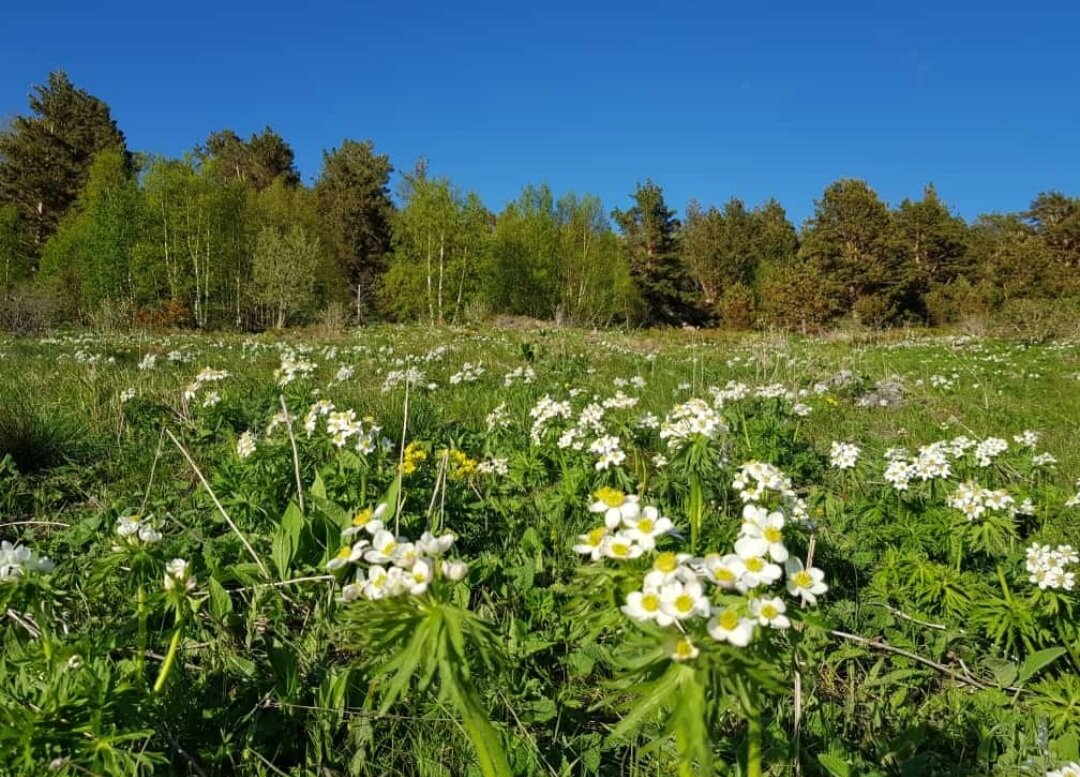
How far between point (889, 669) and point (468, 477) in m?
2.25

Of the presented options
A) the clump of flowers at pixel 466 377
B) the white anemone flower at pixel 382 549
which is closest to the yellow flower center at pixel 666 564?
the white anemone flower at pixel 382 549

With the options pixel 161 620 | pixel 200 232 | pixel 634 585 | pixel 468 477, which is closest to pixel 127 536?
pixel 161 620

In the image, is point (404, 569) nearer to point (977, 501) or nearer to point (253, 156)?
point (977, 501)

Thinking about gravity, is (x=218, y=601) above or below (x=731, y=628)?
below

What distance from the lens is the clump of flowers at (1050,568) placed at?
220 cm

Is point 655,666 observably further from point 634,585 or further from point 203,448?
point 203,448

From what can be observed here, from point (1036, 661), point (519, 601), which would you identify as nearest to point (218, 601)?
point (519, 601)

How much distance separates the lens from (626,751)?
1843 millimetres

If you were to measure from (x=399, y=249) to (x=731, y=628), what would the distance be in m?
39.5

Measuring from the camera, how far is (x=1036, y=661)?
7.00ft

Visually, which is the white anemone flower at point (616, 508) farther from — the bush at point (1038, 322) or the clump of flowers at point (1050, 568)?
the bush at point (1038, 322)

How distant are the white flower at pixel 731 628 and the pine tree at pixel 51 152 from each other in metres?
46.0

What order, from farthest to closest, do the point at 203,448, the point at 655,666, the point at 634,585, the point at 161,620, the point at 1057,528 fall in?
the point at 203,448
the point at 1057,528
the point at 161,620
the point at 634,585
the point at 655,666

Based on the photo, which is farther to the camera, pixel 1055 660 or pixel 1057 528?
pixel 1057 528
